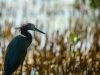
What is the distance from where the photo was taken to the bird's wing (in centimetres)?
531

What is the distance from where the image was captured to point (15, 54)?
211 inches

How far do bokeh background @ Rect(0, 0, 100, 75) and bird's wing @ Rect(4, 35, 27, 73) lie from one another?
3.49ft

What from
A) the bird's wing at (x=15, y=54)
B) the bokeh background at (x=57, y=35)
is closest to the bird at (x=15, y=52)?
the bird's wing at (x=15, y=54)

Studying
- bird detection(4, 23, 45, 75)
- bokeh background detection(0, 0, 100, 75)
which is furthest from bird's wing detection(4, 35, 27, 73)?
bokeh background detection(0, 0, 100, 75)

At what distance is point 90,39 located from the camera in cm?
960

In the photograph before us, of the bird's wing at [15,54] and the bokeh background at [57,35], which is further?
the bokeh background at [57,35]

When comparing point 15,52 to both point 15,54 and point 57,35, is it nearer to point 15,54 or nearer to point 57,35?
point 15,54

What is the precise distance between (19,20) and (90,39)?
241 centimetres

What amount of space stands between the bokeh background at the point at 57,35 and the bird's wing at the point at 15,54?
1.06 metres

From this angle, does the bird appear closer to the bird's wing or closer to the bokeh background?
the bird's wing

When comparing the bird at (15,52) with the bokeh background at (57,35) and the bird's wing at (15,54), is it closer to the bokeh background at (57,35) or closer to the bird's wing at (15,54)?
the bird's wing at (15,54)

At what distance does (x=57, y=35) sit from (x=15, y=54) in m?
3.39

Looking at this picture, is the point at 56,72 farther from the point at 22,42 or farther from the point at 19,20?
the point at 19,20

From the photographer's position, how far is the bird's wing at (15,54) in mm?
5309
